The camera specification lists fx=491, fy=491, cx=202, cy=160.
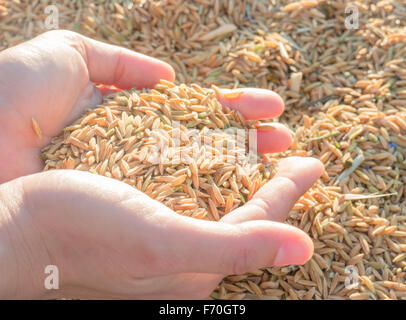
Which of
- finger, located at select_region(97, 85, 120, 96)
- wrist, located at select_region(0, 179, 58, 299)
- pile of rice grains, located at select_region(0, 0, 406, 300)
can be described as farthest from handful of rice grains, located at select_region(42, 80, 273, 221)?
wrist, located at select_region(0, 179, 58, 299)

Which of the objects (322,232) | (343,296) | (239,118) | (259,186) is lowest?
(343,296)

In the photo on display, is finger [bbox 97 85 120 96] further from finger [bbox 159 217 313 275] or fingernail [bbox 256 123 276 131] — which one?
finger [bbox 159 217 313 275]

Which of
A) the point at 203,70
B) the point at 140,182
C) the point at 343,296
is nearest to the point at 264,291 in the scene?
the point at 343,296

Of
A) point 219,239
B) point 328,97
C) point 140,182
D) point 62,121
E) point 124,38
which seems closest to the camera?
point 219,239

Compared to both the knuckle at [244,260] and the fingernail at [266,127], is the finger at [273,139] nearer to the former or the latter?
the fingernail at [266,127]

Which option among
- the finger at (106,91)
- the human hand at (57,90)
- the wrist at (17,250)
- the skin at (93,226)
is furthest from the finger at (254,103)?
the wrist at (17,250)

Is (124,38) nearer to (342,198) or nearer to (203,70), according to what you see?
(203,70)
